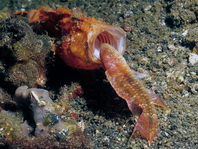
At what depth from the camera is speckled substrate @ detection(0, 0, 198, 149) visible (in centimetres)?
317

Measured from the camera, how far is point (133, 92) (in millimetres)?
3227

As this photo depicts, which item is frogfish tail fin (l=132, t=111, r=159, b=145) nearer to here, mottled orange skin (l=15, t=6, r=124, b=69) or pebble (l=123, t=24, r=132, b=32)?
mottled orange skin (l=15, t=6, r=124, b=69)

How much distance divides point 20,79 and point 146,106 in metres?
1.86

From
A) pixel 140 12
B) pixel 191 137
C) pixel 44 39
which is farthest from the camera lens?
pixel 140 12

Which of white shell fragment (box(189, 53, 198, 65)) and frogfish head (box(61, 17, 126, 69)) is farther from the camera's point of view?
white shell fragment (box(189, 53, 198, 65))

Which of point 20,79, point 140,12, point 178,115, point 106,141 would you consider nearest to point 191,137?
point 178,115

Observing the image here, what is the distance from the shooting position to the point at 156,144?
119 inches

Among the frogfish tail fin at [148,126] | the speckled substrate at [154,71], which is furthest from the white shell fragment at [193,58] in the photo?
the frogfish tail fin at [148,126]

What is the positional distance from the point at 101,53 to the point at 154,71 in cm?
106

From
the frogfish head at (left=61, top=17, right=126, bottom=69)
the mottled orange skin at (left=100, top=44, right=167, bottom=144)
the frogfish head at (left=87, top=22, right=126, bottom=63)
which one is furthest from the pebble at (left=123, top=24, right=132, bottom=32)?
the mottled orange skin at (left=100, top=44, right=167, bottom=144)

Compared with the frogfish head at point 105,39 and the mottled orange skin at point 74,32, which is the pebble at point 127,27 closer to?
the frogfish head at point 105,39

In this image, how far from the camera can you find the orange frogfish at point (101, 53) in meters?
3.10

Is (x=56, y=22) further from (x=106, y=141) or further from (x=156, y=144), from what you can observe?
(x=156, y=144)

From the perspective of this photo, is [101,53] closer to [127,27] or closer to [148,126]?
[148,126]
